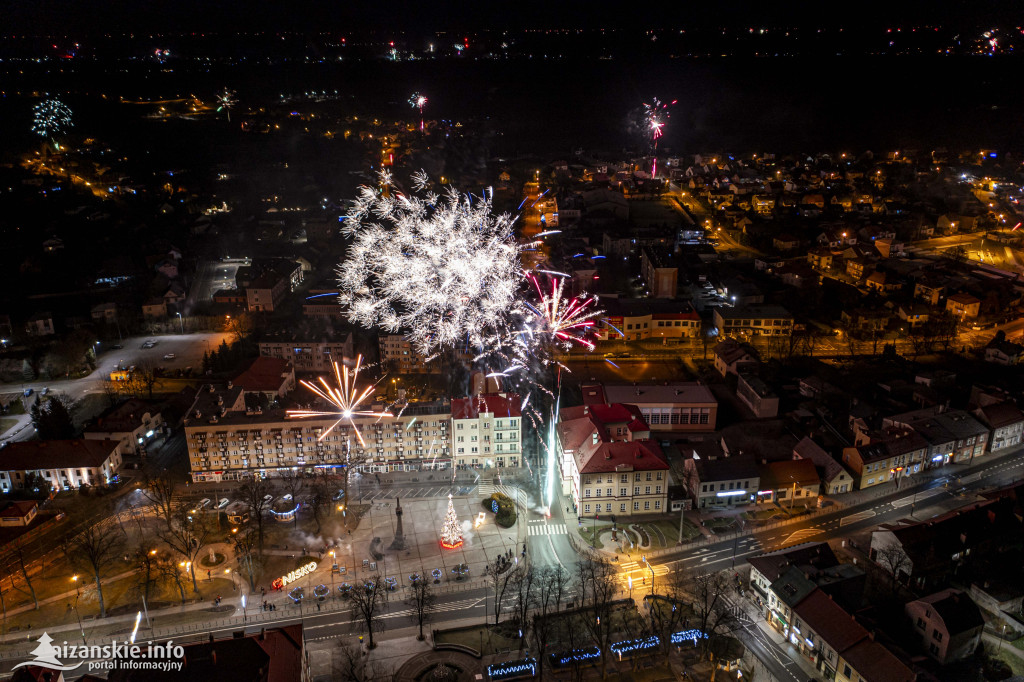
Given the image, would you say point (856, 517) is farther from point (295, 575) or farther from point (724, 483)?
point (295, 575)

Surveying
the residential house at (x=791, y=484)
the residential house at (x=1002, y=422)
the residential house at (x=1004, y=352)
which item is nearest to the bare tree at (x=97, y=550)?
the residential house at (x=791, y=484)

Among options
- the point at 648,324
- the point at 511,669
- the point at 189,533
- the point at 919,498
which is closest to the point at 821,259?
the point at 648,324

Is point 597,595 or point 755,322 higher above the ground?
point 755,322

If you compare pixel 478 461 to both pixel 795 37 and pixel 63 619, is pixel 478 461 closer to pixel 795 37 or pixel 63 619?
pixel 63 619

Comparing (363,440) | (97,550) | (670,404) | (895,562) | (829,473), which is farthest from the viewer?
(670,404)

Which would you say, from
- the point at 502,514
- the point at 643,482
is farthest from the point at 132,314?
the point at 643,482

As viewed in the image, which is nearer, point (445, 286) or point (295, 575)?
point (295, 575)

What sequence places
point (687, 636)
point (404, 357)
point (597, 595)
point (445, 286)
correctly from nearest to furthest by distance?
point (687, 636)
point (597, 595)
point (445, 286)
point (404, 357)
